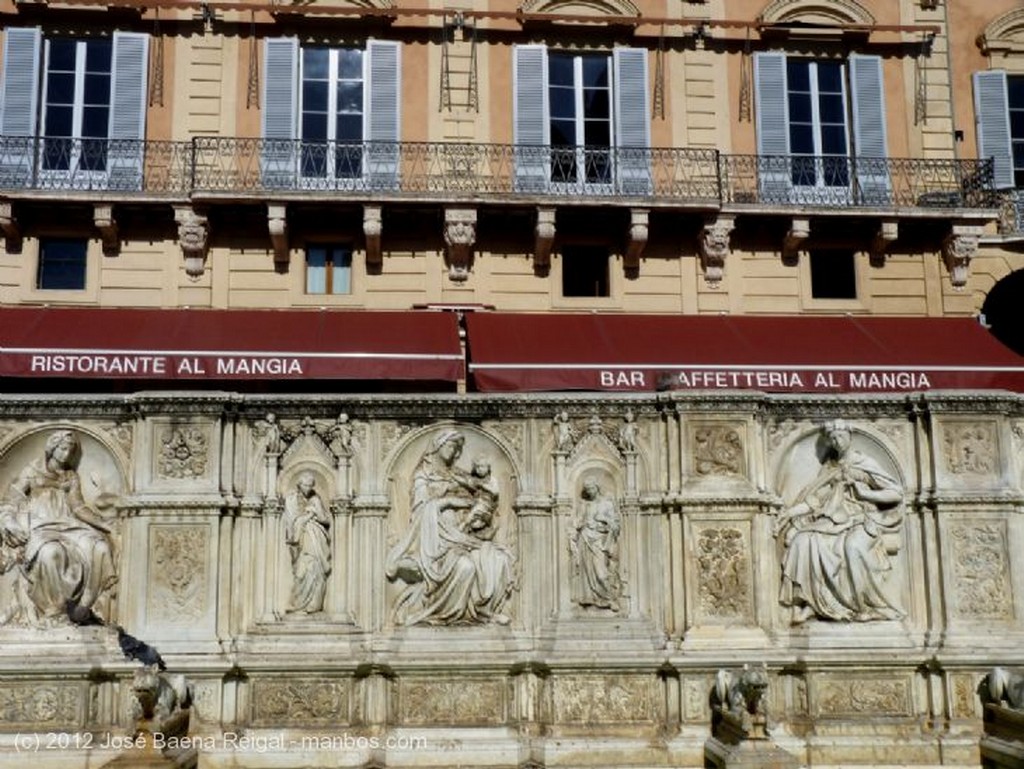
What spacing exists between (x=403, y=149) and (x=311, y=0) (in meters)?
3.54

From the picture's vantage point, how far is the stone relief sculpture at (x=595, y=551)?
1241cm

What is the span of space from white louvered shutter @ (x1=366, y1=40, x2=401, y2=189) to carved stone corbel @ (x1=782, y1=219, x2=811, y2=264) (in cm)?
745

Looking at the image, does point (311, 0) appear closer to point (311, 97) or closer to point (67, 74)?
point (311, 97)

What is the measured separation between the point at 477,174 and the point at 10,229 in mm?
8489

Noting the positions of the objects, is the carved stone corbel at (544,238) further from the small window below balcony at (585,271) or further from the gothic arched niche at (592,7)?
the gothic arched niche at (592,7)

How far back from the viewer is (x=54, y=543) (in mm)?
11992

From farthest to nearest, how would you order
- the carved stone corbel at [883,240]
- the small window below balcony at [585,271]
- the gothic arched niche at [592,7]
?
the gothic arched niche at [592,7], the small window below balcony at [585,271], the carved stone corbel at [883,240]

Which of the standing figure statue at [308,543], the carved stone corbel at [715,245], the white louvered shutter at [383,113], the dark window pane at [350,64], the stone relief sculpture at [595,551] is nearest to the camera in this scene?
the standing figure statue at [308,543]

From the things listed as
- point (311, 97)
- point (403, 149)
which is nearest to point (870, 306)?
point (403, 149)

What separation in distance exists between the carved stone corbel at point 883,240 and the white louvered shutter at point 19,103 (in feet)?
51.8

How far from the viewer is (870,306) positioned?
23.2 meters

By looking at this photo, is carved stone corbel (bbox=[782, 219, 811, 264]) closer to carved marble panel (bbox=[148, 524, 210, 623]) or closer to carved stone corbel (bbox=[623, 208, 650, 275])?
carved stone corbel (bbox=[623, 208, 650, 275])

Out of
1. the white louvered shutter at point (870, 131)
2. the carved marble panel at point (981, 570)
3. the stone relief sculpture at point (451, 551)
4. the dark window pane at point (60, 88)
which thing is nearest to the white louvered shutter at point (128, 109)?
the dark window pane at point (60, 88)

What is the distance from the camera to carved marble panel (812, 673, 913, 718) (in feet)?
39.8
